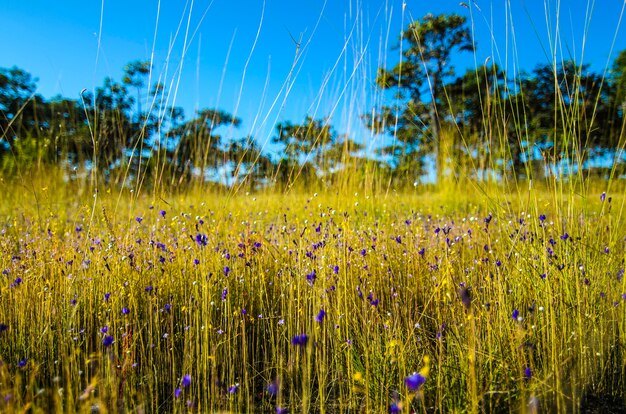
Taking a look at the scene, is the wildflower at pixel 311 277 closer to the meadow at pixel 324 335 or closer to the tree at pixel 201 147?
the meadow at pixel 324 335

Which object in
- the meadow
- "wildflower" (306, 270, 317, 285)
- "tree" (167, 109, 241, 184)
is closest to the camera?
the meadow

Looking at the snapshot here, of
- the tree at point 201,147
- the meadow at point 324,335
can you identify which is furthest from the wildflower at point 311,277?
the tree at point 201,147

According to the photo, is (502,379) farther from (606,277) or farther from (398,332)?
(606,277)

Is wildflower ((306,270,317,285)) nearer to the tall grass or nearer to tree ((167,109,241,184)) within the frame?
the tall grass

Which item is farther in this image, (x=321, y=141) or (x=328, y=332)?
(x=321, y=141)

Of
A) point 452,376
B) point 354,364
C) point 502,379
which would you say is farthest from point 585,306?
point 354,364

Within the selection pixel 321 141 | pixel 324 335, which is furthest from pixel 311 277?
pixel 321 141

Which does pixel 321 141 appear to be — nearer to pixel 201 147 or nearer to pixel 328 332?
pixel 201 147

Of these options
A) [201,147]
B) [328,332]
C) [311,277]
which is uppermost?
[201,147]

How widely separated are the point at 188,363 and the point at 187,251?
1.00 metres

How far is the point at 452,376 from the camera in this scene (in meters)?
1.31

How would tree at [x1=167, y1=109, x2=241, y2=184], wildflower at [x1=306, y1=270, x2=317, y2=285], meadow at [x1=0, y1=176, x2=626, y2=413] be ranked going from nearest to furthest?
meadow at [x1=0, y1=176, x2=626, y2=413] < wildflower at [x1=306, y1=270, x2=317, y2=285] < tree at [x1=167, y1=109, x2=241, y2=184]

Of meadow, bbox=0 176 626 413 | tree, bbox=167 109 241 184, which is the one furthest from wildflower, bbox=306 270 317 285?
tree, bbox=167 109 241 184

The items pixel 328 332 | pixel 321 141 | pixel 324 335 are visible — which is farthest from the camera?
pixel 321 141
